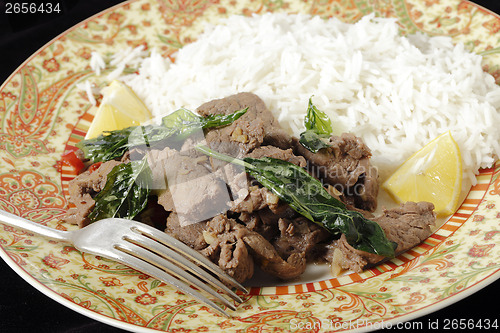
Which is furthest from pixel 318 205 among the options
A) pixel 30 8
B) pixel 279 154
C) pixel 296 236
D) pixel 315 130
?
pixel 30 8

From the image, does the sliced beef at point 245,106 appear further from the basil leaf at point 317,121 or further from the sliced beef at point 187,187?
the sliced beef at point 187,187

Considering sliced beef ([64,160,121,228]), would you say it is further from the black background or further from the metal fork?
the black background

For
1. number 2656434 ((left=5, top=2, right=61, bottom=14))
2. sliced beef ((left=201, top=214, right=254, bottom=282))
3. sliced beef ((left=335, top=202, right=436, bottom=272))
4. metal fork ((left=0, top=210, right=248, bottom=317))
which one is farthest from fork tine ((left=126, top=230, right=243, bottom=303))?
number 2656434 ((left=5, top=2, right=61, bottom=14))

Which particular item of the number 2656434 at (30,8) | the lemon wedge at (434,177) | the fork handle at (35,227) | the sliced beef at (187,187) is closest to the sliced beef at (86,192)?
the fork handle at (35,227)

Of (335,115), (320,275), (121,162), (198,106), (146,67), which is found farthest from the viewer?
(146,67)

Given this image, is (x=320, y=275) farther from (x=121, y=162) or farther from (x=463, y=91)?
A: (x=463, y=91)

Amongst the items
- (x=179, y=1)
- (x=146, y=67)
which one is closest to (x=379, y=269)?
(x=146, y=67)
